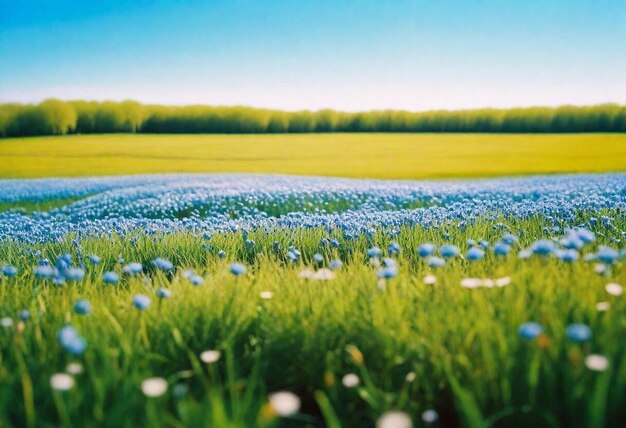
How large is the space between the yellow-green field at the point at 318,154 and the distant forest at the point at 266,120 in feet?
0.67

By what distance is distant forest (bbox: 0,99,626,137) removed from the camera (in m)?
7.63

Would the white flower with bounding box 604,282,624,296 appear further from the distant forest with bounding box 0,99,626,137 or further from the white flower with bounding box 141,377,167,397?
the distant forest with bounding box 0,99,626,137

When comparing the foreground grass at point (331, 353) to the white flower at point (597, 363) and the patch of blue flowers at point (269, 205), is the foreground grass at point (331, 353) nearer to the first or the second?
the white flower at point (597, 363)

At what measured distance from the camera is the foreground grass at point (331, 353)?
57.3 inches

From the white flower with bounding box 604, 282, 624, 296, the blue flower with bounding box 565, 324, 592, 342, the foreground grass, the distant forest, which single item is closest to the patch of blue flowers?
the distant forest

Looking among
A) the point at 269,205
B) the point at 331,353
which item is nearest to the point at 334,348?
the point at 331,353

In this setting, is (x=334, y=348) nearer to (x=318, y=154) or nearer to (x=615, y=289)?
(x=615, y=289)

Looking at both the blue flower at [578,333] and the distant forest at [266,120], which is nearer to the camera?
the blue flower at [578,333]

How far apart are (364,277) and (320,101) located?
494 cm

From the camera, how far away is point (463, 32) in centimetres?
564

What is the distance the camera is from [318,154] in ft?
37.1

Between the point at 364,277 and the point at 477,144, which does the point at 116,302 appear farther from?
the point at 477,144

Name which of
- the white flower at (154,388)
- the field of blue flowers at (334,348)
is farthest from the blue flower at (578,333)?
the white flower at (154,388)

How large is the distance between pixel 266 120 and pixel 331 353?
27.0ft
